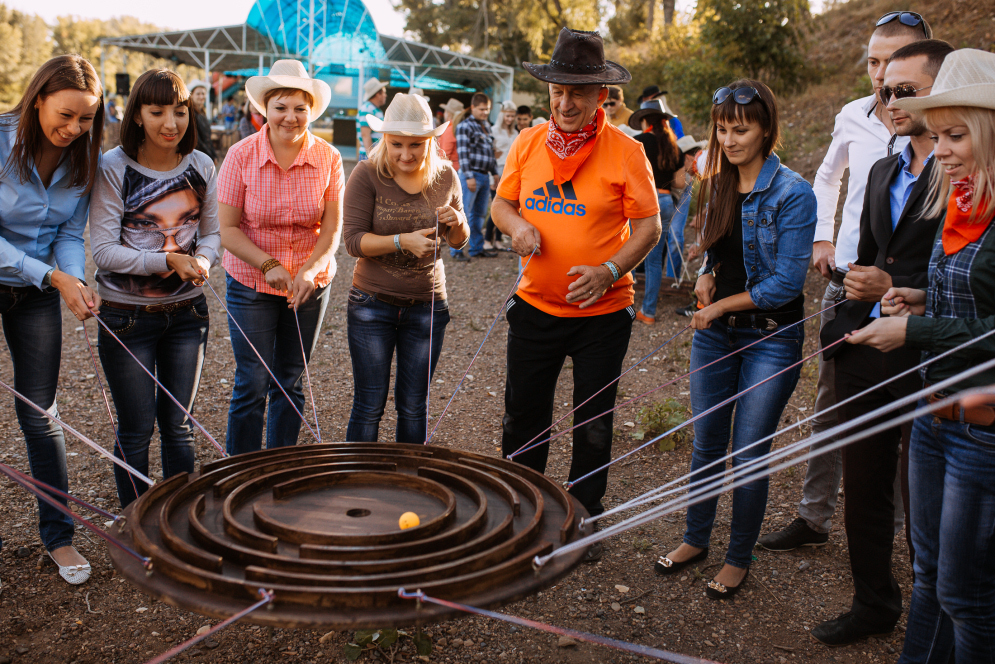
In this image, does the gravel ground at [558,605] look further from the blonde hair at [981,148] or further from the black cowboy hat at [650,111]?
the black cowboy hat at [650,111]

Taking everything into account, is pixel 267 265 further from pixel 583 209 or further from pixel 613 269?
pixel 613 269

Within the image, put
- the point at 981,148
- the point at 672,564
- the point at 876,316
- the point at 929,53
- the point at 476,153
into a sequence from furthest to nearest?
the point at 476,153
the point at 672,564
the point at 876,316
the point at 929,53
the point at 981,148

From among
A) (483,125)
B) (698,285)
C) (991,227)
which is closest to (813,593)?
(698,285)

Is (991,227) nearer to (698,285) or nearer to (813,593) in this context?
(698,285)

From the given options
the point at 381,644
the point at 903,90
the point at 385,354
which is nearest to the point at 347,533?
the point at 381,644

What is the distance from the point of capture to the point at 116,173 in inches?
113

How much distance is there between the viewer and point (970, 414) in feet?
6.18

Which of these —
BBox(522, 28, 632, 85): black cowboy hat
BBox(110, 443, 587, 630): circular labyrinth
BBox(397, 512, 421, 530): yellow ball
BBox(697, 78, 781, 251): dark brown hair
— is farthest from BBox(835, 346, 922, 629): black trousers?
BBox(397, 512, 421, 530): yellow ball

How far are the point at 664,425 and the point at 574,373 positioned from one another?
71.3 inches

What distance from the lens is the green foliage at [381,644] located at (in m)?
2.63

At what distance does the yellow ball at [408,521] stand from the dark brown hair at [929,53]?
7.60ft

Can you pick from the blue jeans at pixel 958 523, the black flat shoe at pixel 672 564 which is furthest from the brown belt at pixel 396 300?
the blue jeans at pixel 958 523

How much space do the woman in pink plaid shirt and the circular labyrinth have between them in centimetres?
101

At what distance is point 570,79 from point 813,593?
98.5 inches
